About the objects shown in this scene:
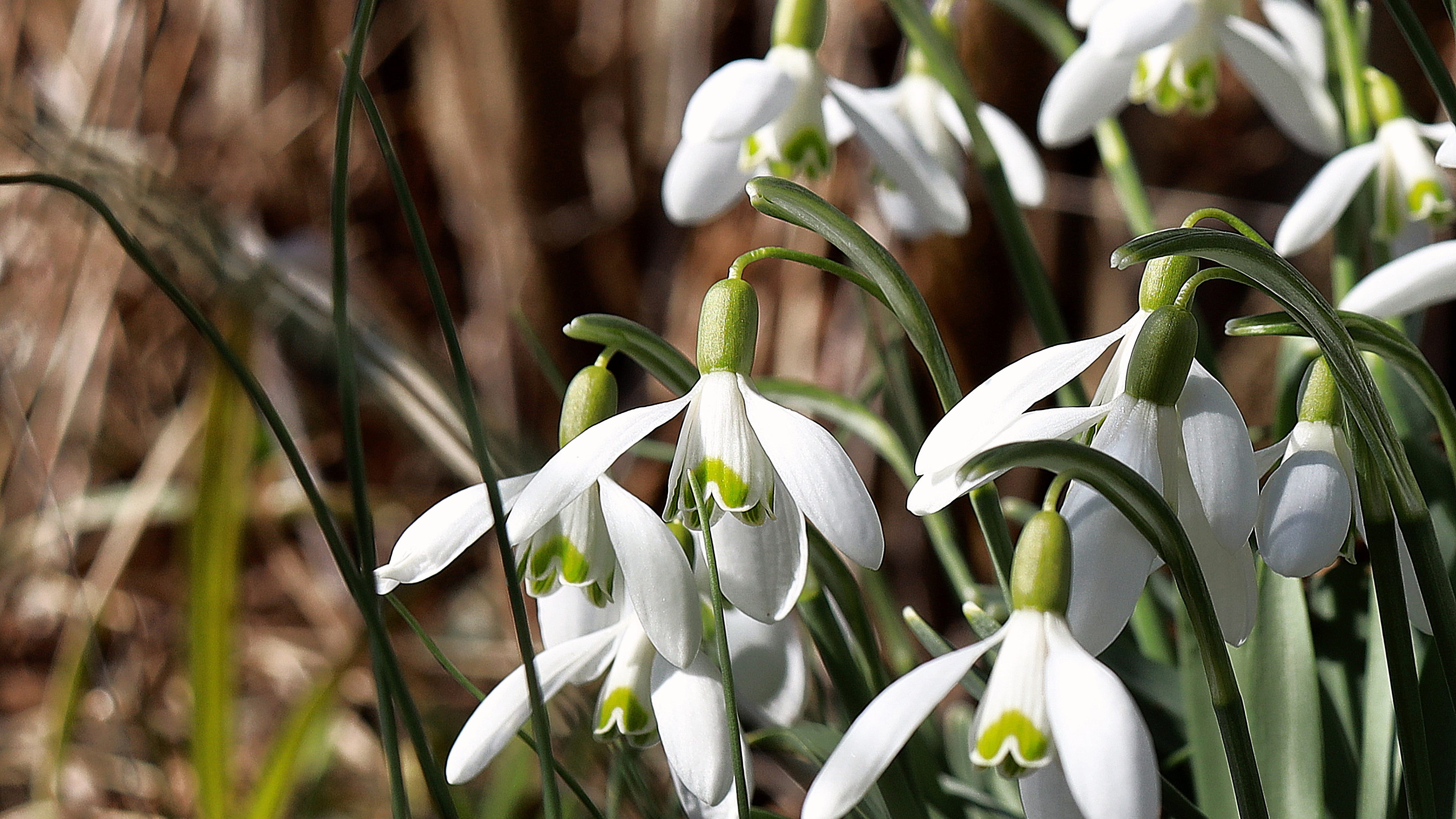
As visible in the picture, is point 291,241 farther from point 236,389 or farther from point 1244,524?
point 1244,524

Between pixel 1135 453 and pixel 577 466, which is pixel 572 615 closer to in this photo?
pixel 577 466

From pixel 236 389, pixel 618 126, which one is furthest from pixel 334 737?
pixel 618 126

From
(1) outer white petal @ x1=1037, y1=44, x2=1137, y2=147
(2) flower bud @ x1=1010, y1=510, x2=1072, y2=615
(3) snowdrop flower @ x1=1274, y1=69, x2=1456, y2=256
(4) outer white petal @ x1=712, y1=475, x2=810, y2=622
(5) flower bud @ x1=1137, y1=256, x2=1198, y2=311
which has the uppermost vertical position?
(1) outer white petal @ x1=1037, y1=44, x2=1137, y2=147

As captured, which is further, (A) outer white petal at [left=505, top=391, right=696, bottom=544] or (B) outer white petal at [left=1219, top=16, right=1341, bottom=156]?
(B) outer white petal at [left=1219, top=16, right=1341, bottom=156]

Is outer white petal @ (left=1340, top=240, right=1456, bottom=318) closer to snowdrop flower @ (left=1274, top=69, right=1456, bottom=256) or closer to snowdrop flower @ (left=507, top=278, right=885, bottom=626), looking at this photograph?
snowdrop flower @ (left=1274, top=69, right=1456, bottom=256)

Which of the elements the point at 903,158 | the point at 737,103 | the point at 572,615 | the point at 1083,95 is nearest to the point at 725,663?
the point at 572,615

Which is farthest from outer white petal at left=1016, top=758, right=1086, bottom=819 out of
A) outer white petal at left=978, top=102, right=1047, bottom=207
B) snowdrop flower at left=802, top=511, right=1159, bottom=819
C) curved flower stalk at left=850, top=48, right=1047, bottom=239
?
outer white petal at left=978, top=102, right=1047, bottom=207

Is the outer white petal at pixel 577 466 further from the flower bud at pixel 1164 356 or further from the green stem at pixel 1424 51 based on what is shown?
the green stem at pixel 1424 51
